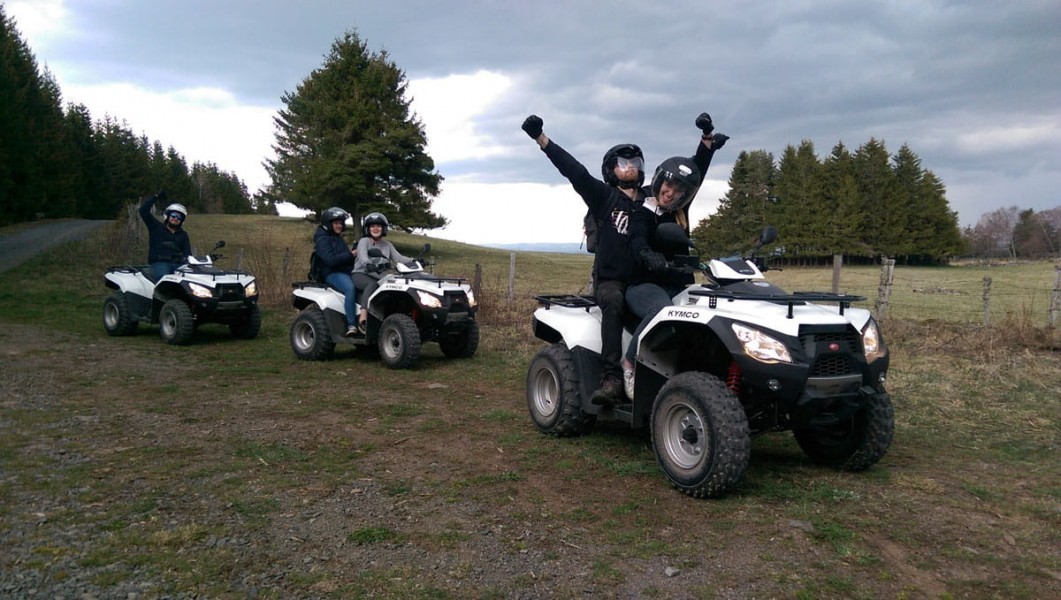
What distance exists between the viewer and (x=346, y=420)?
21.1 feet

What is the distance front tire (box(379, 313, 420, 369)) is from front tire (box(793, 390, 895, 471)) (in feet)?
17.1

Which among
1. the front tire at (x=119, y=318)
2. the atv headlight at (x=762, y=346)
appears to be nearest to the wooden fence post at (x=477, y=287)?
the front tire at (x=119, y=318)

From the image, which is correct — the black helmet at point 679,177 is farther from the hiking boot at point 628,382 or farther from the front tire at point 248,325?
the front tire at point 248,325

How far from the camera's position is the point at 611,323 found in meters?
5.18

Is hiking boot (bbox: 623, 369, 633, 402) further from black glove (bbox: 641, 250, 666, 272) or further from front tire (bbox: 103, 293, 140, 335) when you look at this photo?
front tire (bbox: 103, 293, 140, 335)

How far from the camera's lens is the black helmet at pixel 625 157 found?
18.3 ft

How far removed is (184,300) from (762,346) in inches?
392

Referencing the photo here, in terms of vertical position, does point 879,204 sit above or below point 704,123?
above

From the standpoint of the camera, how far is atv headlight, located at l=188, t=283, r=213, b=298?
10841mm

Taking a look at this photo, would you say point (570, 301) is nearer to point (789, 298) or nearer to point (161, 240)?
point (789, 298)

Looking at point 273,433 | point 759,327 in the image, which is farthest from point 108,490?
point 759,327

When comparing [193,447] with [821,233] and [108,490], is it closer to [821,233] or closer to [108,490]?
[108,490]

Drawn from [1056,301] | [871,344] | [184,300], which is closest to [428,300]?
[184,300]

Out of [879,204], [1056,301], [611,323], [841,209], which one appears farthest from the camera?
[879,204]
